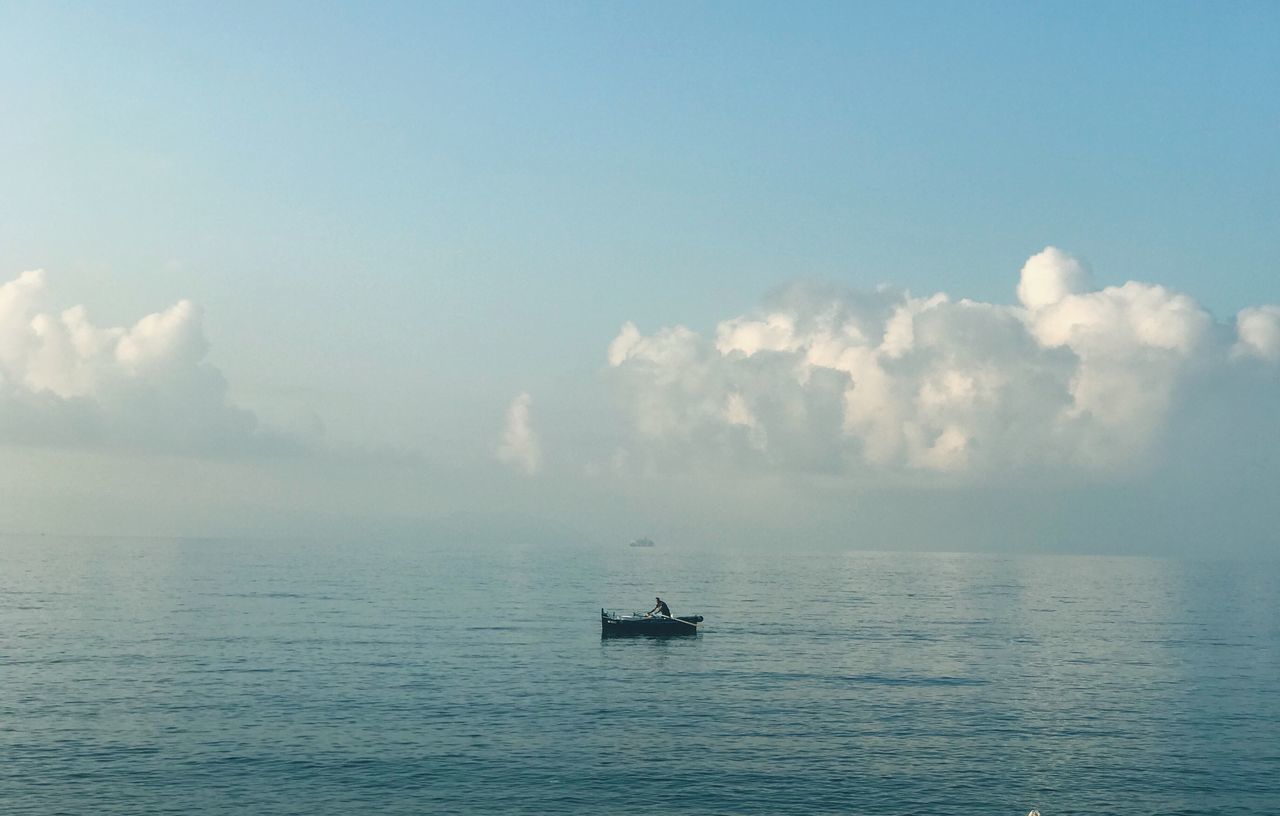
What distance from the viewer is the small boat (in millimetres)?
108188

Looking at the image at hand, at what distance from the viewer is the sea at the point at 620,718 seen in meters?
50.2

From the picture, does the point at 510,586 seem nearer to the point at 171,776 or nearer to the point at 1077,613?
the point at 1077,613

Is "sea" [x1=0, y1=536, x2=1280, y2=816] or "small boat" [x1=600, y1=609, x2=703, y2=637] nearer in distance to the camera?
"sea" [x1=0, y1=536, x2=1280, y2=816]

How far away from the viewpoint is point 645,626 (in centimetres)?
10831

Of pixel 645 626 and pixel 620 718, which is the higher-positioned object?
pixel 645 626

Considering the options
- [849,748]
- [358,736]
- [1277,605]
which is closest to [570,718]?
[358,736]

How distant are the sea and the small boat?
1.31m

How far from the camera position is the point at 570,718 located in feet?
219

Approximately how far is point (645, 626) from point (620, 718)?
135 ft

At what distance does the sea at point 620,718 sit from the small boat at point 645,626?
1309 mm

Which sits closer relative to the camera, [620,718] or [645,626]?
[620,718]

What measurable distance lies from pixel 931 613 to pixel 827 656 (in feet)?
192

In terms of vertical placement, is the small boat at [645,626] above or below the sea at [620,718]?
above

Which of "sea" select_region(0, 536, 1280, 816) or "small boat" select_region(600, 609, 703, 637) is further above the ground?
"small boat" select_region(600, 609, 703, 637)
